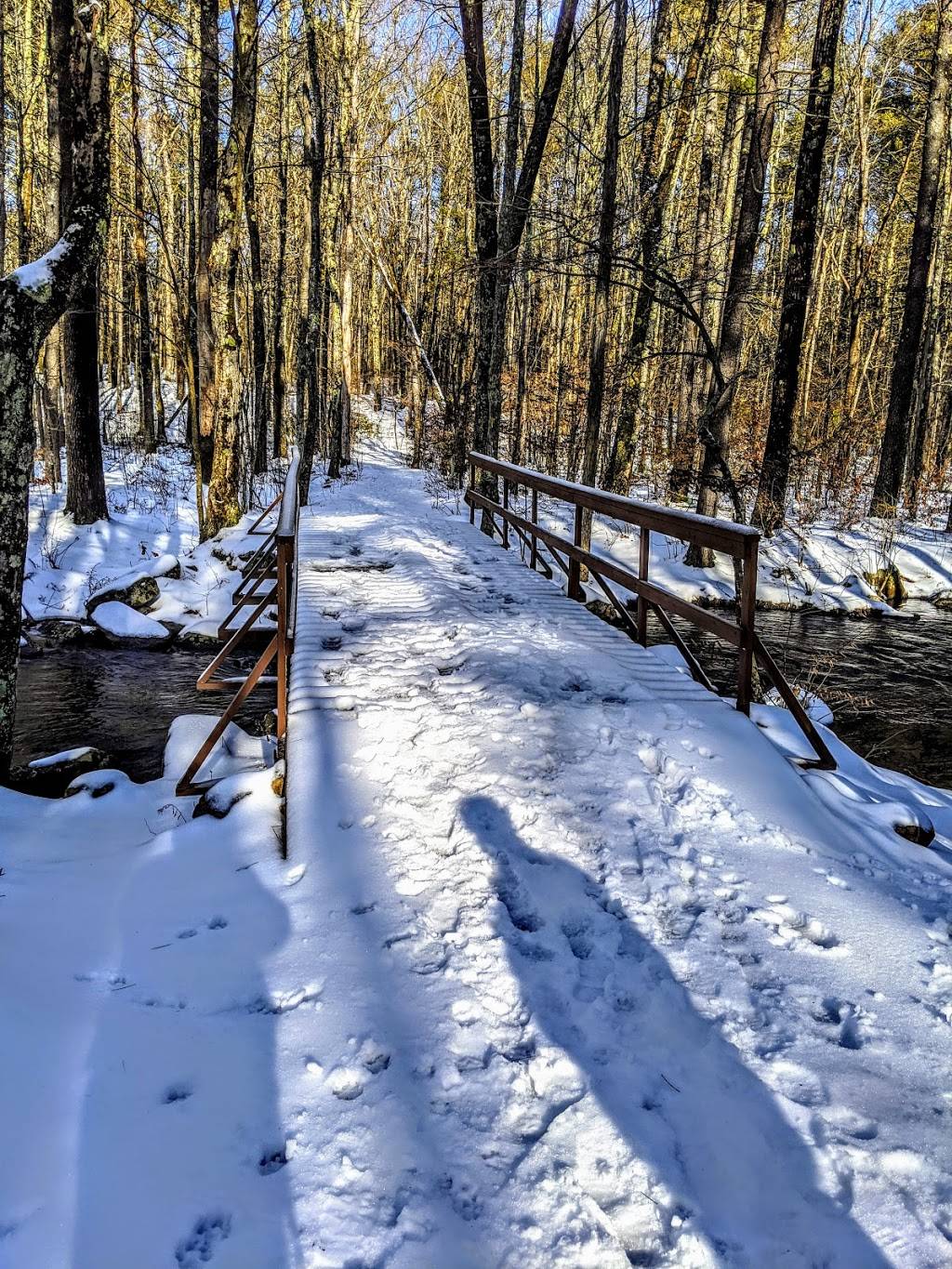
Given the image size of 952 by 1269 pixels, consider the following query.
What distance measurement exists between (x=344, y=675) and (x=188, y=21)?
14656 mm

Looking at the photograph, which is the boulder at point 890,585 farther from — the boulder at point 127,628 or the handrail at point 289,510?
the boulder at point 127,628

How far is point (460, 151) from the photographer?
93.4 feet

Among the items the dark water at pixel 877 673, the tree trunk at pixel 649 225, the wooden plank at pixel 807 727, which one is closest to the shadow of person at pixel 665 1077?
the wooden plank at pixel 807 727

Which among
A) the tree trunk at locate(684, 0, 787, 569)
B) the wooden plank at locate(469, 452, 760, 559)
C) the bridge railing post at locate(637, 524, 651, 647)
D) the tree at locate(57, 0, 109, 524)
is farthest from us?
the tree at locate(57, 0, 109, 524)

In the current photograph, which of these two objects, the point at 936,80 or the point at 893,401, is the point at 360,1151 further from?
the point at 936,80

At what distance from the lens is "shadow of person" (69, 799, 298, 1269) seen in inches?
75.9

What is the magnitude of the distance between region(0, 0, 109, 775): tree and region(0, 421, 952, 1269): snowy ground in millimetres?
1167

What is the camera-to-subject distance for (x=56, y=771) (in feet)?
17.7

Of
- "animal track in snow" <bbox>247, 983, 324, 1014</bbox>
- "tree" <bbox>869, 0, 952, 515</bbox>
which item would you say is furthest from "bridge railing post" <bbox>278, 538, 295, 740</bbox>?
"tree" <bbox>869, 0, 952, 515</bbox>

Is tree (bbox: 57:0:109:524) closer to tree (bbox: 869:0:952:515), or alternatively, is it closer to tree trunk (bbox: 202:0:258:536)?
tree trunk (bbox: 202:0:258:536)

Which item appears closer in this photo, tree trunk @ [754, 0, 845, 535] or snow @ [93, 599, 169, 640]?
snow @ [93, 599, 169, 640]

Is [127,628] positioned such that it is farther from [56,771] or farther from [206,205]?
[206,205]

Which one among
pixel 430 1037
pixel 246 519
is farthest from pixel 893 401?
pixel 430 1037

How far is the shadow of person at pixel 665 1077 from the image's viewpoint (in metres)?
2.02
